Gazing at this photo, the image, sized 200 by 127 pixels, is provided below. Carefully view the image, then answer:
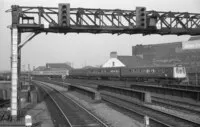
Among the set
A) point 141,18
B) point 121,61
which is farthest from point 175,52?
point 141,18

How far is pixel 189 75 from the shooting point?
50.1 meters

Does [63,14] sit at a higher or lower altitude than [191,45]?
lower

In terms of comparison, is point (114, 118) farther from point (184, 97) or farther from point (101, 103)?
point (184, 97)

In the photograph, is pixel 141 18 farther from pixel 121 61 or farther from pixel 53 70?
pixel 53 70

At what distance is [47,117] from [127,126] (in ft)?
20.1

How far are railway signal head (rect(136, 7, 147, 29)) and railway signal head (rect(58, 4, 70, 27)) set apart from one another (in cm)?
440

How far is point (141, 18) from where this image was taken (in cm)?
1836

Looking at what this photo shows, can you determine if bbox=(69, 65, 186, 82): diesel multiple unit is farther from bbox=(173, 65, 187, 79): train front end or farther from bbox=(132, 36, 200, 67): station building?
bbox=(132, 36, 200, 67): station building

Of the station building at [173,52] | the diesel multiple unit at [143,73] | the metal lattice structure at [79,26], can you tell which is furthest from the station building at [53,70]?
the metal lattice structure at [79,26]

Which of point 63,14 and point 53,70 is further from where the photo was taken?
point 53,70

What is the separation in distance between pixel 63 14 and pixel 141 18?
493 centimetres

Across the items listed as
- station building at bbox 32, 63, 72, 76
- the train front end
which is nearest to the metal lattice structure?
the train front end

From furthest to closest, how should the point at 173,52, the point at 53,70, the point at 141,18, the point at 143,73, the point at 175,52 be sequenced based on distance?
the point at 53,70, the point at 173,52, the point at 175,52, the point at 143,73, the point at 141,18

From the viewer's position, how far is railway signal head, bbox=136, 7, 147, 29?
1823 cm
